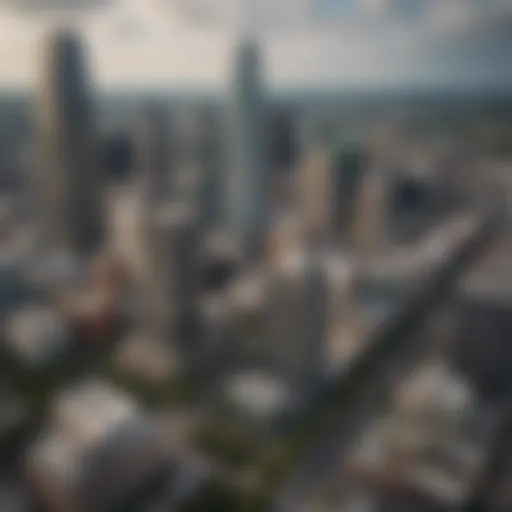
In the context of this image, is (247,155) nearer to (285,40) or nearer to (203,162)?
(203,162)

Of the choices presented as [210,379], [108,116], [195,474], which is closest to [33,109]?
[108,116]

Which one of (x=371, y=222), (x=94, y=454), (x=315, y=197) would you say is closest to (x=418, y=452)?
(x=371, y=222)

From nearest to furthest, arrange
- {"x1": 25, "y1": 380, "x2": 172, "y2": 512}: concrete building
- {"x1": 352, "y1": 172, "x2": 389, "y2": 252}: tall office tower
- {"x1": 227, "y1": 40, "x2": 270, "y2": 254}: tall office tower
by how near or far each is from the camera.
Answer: {"x1": 25, "y1": 380, "x2": 172, "y2": 512}: concrete building < {"x1": 227, "y1": 40, "x2": 270, "y2": 254}: tall office tower < {"x1": 352, "y1": 172, "x2": 389, "y2": 252}: tall office tower

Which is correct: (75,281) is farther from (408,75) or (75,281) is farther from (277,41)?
(408,75)

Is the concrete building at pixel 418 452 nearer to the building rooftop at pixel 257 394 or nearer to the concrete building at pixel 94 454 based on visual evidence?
the building rooftop at pixel 257 394

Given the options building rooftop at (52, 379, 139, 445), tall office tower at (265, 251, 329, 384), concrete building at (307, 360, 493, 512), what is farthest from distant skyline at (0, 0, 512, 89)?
concrete building at (307, 360, 493, 512)

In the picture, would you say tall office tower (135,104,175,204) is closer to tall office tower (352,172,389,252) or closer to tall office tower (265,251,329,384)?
tall office tower (265,251,329,384)
